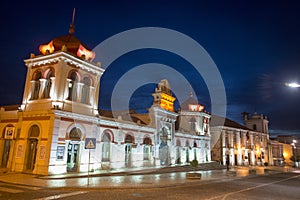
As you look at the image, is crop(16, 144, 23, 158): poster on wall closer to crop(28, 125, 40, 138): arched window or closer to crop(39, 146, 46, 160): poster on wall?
crop(28, 125, 40, 138): arched window

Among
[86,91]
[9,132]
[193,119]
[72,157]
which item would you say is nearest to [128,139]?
[72,157]

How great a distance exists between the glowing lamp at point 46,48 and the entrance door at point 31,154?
26.7 feet

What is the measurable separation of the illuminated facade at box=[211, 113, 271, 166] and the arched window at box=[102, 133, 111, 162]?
33379 mm

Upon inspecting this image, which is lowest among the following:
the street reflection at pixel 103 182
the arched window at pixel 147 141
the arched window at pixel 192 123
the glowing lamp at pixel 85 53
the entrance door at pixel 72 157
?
the street reflection at pixel 103 182

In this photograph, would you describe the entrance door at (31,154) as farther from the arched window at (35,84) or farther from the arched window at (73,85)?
the arched window at (73,85)

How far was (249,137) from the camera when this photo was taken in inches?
2368

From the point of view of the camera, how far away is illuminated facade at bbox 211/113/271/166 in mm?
50625

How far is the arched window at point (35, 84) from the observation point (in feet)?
66.6

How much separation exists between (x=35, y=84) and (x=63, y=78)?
Result: 3430 millimetres

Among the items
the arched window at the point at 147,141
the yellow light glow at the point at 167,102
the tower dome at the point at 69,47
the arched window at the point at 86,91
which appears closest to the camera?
the tower dome at the point at 69,47


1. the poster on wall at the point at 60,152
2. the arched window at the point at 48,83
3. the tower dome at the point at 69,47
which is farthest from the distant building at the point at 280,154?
the arched window at the point at 48,83

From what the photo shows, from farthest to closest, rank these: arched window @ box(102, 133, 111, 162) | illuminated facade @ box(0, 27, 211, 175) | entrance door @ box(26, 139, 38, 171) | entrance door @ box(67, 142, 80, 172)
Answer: arched window @ box(102, 133, 111, 162)
entrance door @ box(67, 142, 80, 172)
entrance door @ box(26, 139, 38, 171)
illuminated facade @ box(0, 27, 211, 175)

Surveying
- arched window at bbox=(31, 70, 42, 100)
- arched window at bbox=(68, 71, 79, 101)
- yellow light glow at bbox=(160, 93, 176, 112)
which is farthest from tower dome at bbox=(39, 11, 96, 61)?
yellow light glow at bbox=(160, 93, 176, 112)

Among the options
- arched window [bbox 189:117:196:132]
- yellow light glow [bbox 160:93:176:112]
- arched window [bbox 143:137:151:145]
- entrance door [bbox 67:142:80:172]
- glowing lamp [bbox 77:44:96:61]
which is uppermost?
glowing lamp [bbox 77:44:96:61]
